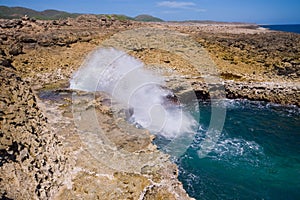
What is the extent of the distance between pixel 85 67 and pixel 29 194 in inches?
679

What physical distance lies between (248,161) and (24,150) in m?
9.59

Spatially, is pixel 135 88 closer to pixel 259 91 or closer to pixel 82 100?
pixel 82 100

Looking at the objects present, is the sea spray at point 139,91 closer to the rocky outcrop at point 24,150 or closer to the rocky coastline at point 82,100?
the rocky coastline at point 82,100

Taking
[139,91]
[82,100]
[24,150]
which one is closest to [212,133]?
[139,91]

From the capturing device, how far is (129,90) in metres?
19.4

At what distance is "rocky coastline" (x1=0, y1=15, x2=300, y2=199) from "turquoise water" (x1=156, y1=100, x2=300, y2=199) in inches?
78.5

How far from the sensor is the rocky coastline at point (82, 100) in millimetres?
6945

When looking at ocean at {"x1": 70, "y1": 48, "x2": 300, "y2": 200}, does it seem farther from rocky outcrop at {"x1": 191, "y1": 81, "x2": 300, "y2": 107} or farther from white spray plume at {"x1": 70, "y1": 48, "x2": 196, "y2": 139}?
rocky outcrop at {"x1": 191, "y1": 81, "x2": 300, "y2": 107}

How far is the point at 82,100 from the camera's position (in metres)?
13.4

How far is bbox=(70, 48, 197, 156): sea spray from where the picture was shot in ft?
49.2

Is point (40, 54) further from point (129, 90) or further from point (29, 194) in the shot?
point (29, 194)

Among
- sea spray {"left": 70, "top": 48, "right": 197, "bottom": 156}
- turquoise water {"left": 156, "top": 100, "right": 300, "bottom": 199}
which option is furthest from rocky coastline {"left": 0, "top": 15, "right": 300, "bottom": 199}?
turquoise water {"left": 156, "top": 100, "right": 300, "bottom": 199}

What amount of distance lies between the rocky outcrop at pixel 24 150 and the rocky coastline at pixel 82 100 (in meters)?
0.02

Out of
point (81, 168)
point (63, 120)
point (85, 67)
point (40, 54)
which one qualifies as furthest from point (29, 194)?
point (40, 54)
